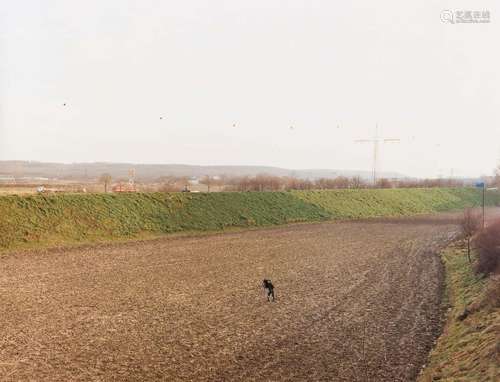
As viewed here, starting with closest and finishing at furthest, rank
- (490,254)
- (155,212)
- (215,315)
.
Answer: (215,315)
(490,254)
(155,212)

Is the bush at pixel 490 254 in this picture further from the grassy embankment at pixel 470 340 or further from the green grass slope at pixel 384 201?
the green grass slope at pixel 384 201

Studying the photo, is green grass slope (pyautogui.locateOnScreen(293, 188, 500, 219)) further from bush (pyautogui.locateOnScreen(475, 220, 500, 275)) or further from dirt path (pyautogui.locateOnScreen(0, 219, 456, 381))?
bush (pyautogui.locateOnScreen(475, 220, 500, 275))

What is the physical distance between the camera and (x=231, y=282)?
3120 centimetres

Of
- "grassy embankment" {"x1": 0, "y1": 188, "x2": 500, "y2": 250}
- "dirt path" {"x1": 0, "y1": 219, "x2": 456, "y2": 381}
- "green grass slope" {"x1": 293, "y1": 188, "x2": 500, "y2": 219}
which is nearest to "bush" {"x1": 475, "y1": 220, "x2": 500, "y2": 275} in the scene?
"dirt path" {"x1": 0, "y1": 219, "x2": 456, "y2": 381}

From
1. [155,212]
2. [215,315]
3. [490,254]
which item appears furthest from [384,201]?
[215,315]

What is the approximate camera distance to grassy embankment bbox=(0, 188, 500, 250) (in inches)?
1879

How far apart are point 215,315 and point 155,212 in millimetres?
38910

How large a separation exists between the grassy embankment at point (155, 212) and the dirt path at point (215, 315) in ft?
19.7

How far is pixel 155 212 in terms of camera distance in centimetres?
6041

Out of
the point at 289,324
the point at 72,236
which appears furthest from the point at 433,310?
the point at 72,236

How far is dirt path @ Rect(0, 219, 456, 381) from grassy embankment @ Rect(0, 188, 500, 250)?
6013mm

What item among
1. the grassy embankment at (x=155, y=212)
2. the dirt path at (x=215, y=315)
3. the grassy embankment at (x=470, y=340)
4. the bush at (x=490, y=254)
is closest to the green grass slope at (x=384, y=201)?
the grassy embankment at (x=155, y=212)

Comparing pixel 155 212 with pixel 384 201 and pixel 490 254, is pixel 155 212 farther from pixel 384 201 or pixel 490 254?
pixel 384 201

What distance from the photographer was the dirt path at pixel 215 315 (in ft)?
55.4
